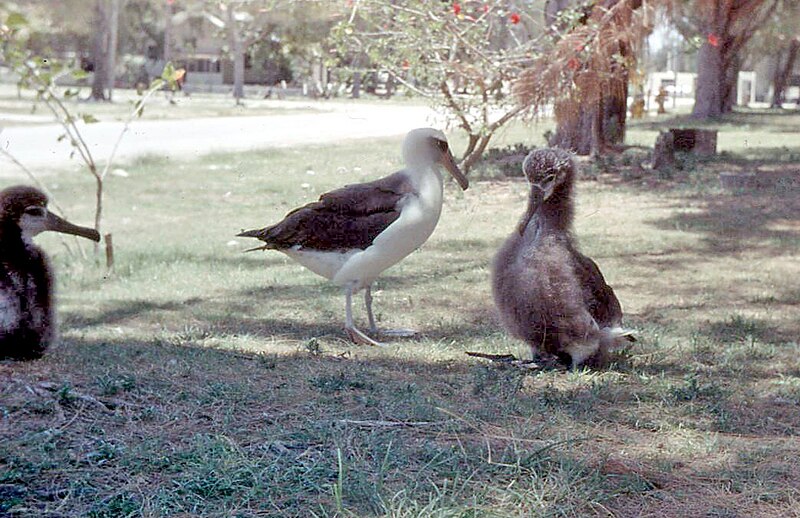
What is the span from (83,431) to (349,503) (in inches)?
41.8

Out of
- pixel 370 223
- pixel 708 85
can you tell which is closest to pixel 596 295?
pixel 370 223

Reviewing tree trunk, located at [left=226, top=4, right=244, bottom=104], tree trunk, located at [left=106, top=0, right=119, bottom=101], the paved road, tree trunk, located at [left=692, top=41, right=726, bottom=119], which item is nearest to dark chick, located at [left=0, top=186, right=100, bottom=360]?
the paved road

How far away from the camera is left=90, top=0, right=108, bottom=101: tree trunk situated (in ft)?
46.5

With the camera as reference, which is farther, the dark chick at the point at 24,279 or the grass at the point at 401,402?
the dark chick at the point at 24,279

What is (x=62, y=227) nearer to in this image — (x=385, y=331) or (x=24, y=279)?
(x=24, y=279)

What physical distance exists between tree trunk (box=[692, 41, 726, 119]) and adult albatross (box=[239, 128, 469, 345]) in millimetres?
25615

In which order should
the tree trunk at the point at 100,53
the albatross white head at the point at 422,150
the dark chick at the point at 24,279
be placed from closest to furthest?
the dark chick at the point at 24,279
the albatross white head at the point at 422,150
the tree trunk at the point at 100,53

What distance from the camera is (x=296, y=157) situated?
50.5 feet

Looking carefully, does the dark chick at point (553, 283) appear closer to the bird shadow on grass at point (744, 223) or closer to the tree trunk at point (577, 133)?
the bird shadow on grass at point (744, 223)

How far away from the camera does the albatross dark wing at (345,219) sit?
18.4ft

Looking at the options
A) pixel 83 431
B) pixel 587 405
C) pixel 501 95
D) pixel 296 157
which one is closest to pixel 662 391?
pixel 587 405

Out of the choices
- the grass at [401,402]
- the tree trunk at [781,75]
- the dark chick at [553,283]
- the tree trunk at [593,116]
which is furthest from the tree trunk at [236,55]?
the tree trunk at [781,75]

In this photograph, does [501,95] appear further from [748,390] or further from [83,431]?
[83,431]

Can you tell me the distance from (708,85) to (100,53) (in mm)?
19507
